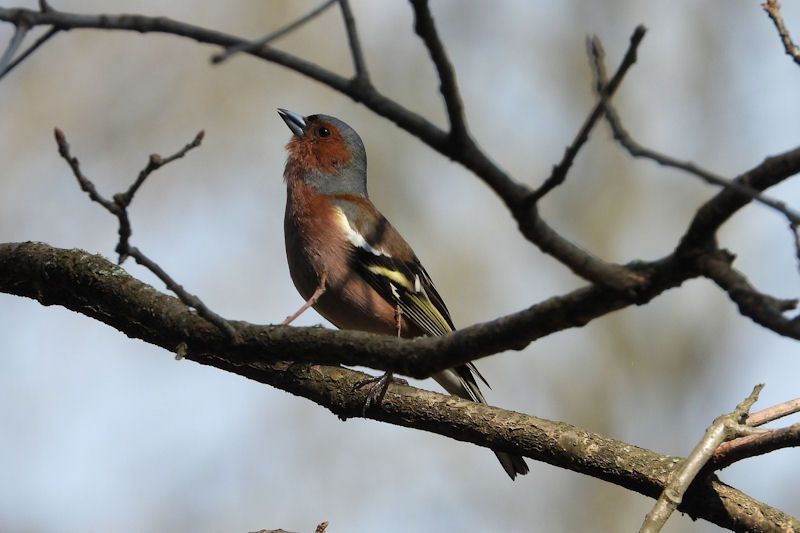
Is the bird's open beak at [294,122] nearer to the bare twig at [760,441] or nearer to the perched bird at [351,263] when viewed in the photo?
the perched bird at [351,263]

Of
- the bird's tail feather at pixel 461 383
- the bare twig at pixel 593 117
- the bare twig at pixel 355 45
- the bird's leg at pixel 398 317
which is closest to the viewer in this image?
the bare twig at pixel 593 117

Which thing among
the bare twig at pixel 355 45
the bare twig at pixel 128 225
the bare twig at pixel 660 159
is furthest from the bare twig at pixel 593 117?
the bare twig at pixel 128 225

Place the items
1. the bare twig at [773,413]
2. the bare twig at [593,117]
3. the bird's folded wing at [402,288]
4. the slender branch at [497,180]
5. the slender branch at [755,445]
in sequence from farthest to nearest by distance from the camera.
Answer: the bird's folded wing at [402,288] → the bare twig at [773,413] → the slender branch at [755,445] → the slender branch at [497,180] → the bare twig at [593,117]

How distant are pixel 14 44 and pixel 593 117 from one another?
1611mm

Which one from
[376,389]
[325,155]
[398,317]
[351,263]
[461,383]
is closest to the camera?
[376,389]

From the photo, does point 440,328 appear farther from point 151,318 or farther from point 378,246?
point 151,318

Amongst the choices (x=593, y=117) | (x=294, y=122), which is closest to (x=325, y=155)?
(x=294, y=122)

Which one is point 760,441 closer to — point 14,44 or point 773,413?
point 773,413

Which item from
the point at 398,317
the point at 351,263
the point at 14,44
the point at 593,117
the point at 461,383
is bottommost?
the point at 14,44

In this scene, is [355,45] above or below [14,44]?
above

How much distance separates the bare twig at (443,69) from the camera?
2.46 m

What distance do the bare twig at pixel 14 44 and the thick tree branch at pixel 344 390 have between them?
4.71ft

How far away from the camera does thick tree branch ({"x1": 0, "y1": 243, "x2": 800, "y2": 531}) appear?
155 inches

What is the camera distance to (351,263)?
6797 millimetres
